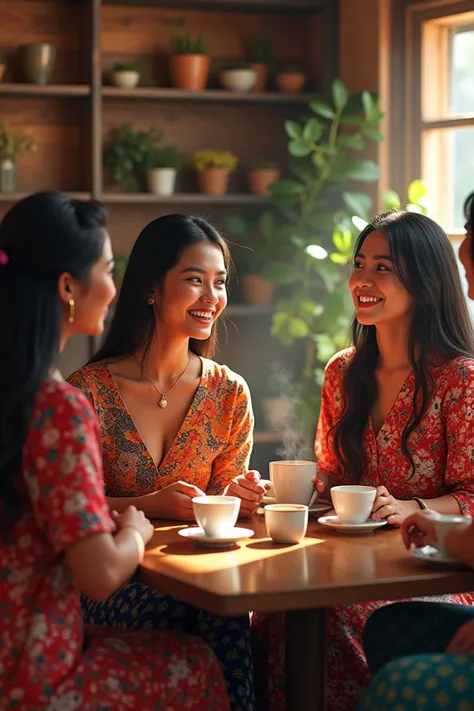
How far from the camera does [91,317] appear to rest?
2.00 m

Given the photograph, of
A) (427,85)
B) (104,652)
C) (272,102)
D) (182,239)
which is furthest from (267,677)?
(272,102)

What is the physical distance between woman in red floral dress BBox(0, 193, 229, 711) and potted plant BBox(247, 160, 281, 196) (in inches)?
119

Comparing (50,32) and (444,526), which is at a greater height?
(50,32)

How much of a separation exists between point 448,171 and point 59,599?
309 cm

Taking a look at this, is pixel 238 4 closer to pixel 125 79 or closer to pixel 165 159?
pixel 125 79

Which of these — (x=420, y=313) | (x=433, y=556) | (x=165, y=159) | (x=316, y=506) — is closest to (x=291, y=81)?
(x=165, y=159)

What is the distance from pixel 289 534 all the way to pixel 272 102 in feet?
10.7

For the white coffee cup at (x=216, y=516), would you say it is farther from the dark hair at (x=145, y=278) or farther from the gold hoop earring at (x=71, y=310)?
the dark hair at (x=145, y=278)

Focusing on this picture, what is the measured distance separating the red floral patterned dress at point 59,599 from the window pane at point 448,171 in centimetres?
288

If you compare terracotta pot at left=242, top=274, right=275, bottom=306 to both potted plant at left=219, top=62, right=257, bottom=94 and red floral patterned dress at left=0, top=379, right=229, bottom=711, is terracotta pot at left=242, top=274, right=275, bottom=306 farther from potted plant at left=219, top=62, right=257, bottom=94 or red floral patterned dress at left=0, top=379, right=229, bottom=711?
red floral patterned dress at left=0, top=379, right=229, bottom=711

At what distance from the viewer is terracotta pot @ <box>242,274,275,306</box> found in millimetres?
4945

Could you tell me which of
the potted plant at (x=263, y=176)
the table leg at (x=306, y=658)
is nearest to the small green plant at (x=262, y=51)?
the potted plant at (x=263, y=176)

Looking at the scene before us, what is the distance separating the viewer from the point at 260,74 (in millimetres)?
5000

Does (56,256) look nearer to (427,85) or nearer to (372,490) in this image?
(372,490)
